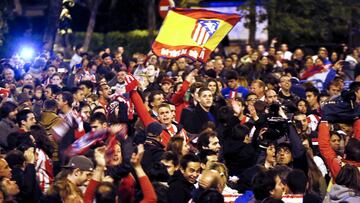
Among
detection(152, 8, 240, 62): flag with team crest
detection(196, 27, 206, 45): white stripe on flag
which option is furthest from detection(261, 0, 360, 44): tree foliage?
detection(196, 27, 206, 45): white stripe on flag

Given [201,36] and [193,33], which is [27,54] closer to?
[193,33]

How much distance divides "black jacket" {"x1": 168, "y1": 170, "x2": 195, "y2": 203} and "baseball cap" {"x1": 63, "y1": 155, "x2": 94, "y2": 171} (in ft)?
2.56

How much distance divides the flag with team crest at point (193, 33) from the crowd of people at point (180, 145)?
2.02 feet

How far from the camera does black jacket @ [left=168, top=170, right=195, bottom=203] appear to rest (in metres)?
10.7

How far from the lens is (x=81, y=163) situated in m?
10.9

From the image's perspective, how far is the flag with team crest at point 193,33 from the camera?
61.4 ft

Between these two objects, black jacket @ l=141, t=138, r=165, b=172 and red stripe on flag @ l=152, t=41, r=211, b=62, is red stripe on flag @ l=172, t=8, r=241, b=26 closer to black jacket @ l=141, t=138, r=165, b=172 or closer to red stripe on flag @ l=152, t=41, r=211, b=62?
red stripe on flag @ l=152, t=41, r=211, b=62

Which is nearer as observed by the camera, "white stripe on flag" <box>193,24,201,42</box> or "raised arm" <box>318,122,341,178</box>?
"raised arm" <box>318,122,341,178</box>

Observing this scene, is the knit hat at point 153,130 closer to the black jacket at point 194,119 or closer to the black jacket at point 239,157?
the black jacket at point 239,157

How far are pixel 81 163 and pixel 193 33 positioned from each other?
850cm

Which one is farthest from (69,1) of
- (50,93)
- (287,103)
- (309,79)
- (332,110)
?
(332,110)

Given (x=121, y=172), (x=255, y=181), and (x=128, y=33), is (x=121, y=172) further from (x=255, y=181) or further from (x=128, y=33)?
(x=128, y=33)

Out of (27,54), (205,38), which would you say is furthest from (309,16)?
(205,38)

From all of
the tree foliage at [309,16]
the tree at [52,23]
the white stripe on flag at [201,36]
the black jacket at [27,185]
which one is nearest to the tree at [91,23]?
the tree at [52,23]
